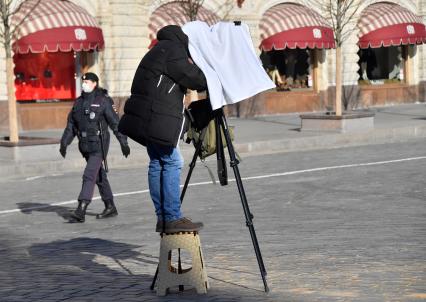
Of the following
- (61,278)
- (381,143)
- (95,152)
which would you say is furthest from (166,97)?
(381,143)

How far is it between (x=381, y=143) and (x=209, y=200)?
34.7 ft

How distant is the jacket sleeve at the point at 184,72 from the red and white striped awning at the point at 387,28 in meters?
31.5

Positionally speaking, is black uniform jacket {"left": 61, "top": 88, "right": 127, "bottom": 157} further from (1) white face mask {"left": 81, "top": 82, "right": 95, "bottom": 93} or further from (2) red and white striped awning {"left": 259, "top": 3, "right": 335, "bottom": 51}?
(2) red and white striped awning {"left": 259, "top": 3, "right": 335, "bottom": 51}

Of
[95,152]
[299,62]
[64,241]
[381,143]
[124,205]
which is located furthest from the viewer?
[299,62]

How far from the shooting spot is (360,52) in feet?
134

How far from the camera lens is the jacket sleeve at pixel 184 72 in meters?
8.29

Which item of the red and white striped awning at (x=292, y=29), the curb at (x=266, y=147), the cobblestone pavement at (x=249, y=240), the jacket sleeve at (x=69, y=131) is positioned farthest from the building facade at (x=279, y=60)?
the jacket sleeve at (x=69, y=131)

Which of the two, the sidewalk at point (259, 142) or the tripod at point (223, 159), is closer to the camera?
the tripod at point (223, 159)

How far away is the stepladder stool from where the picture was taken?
8.41 metres

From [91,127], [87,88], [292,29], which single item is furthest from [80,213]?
[292,29]

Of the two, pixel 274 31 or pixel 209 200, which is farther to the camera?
pixel 274 31

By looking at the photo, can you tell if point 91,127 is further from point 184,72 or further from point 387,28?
point 387,28

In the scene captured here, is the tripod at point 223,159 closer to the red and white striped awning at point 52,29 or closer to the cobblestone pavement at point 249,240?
the cobblestone pavement at point 249,240

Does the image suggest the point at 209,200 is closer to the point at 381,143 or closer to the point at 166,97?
the point at 166,97
